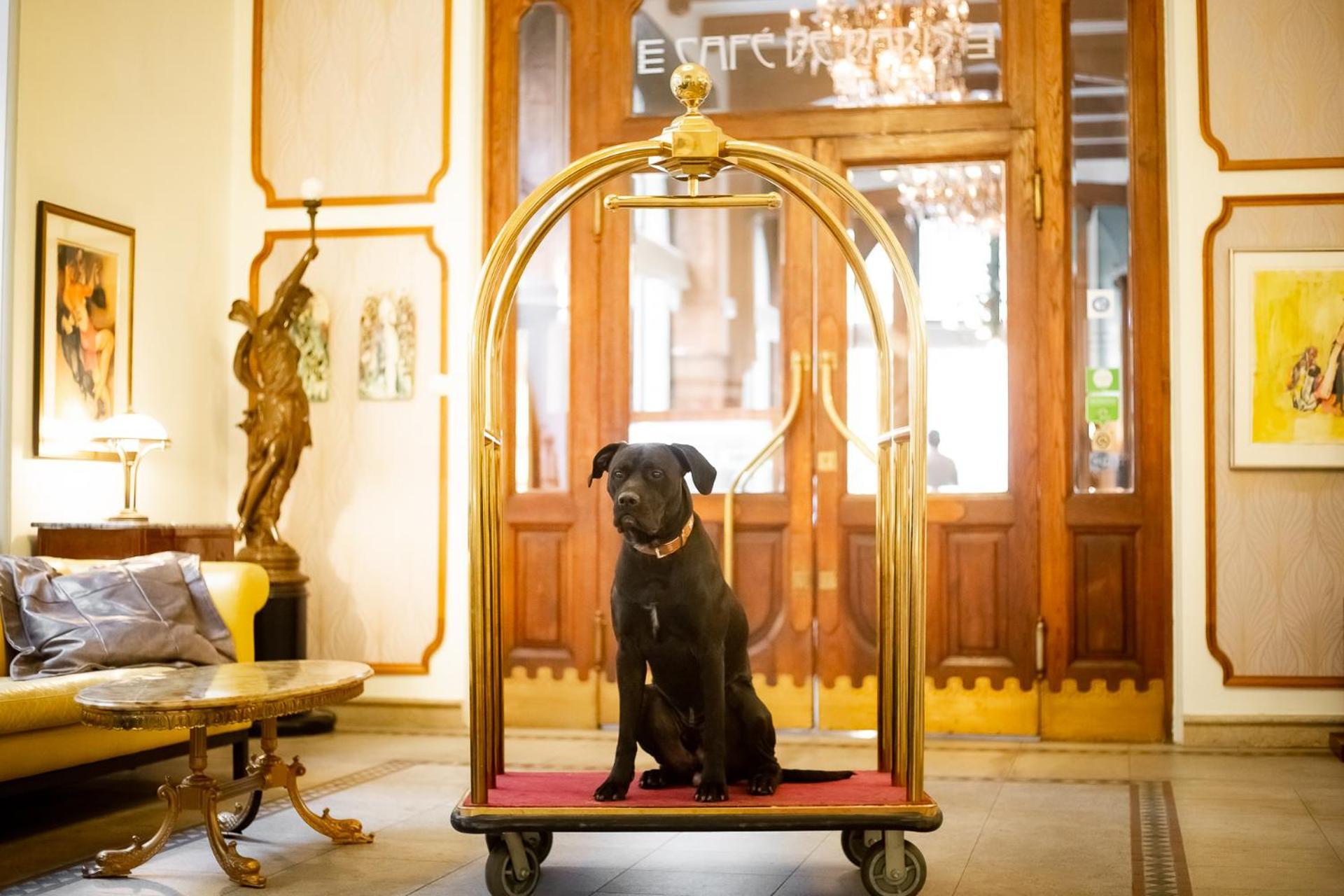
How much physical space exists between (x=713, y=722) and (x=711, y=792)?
0.49 ft

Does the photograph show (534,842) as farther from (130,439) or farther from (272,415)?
(272,415)

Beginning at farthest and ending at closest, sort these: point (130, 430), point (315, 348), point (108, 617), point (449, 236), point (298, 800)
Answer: point (315, 348)
point (449, 236)
point (130, 430)
point (108, 617)
point (298, 800)

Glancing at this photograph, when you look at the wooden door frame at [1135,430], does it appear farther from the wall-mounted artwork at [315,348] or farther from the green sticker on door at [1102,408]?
the wall-mounted artwork at [315,348]

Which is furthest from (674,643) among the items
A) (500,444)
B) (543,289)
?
(543,289)

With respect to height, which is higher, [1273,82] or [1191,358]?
[1273,82]

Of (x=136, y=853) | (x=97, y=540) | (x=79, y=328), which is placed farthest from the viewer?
(x=79, y=328)

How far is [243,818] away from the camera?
388 centimetres

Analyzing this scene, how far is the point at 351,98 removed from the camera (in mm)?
6270

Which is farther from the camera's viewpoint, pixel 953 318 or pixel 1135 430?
pixel 953 318

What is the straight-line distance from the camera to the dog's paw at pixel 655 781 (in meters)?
3.21

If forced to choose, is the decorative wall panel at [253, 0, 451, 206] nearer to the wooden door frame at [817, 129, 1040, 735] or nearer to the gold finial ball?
the wooden door frame at [817, 129, 1040, 735]

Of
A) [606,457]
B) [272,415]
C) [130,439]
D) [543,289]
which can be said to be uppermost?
[543,289]

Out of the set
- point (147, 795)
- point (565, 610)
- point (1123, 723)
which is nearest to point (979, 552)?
point (1123, 723)

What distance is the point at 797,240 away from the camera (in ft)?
19.6
